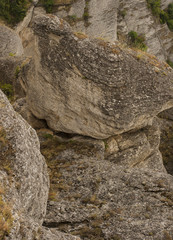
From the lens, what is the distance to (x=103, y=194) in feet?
42.2

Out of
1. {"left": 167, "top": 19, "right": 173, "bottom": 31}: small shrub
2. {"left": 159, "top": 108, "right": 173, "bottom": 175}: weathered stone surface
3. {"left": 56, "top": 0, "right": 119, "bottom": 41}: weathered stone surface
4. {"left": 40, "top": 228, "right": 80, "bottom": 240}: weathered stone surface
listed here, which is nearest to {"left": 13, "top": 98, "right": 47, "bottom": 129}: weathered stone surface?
{"left": 40, "top": 228, "right": 80, "bottom": 240}: weathered stone surface

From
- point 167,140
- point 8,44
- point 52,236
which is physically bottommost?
point 167,140

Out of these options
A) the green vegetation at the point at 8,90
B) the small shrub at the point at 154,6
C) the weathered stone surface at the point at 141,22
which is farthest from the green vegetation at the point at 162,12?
the green vegetation at the point at 8,90

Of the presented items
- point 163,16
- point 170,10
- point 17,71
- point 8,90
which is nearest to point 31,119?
point 8,90

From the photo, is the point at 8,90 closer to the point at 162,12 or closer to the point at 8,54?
the point at 8,54

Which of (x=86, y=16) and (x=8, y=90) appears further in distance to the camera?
(x=86, y=16)

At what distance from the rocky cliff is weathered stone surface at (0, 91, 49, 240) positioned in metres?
0.04

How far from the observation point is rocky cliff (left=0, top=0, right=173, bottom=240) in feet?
30.6

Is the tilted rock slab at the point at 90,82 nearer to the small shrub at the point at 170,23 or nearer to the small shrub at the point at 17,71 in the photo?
the small shrub at the point at 17,71

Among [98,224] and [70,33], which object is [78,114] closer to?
[70,33]

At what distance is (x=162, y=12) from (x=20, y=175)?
4954cm

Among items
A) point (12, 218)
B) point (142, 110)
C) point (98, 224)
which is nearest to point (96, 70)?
point (142, 110)

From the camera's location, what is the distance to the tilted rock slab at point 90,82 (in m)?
14.5

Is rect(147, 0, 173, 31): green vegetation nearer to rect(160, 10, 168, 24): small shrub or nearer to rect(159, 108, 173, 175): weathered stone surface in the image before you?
rect(160, 10, 168, 24): small shrub
